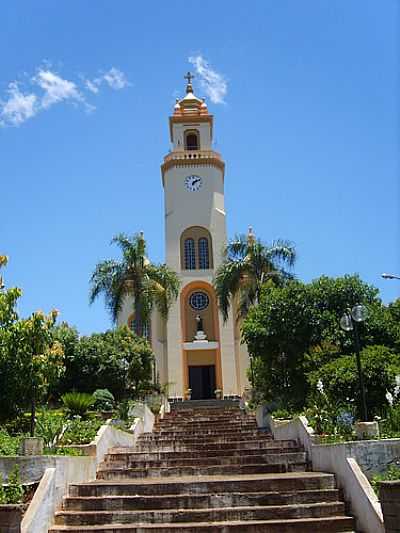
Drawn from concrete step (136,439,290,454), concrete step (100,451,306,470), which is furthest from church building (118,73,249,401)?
concrete step (100,451,306,470)

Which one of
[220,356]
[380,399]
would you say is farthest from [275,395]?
[220,356]

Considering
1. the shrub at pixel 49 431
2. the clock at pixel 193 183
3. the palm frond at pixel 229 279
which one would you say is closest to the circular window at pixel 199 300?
the clock at pixel 193 183

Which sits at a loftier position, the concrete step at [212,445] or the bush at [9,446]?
the bush at [9,446]

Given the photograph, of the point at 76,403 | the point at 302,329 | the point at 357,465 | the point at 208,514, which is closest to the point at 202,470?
the point at 208,514

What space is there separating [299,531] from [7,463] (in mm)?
4841

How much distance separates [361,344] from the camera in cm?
1809

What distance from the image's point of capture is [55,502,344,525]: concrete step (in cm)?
927

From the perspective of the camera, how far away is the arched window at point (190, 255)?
33000 mm

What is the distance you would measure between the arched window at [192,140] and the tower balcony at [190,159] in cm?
175

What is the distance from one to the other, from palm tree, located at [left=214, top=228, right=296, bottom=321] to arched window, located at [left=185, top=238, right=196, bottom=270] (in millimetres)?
7974

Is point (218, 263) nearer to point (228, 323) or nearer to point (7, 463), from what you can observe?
point (228, 323)

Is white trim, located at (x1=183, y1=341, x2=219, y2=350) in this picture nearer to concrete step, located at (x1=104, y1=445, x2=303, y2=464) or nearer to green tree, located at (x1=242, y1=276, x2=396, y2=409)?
green tree, located at (x1=242, y1=276, x2=396, y2=409)

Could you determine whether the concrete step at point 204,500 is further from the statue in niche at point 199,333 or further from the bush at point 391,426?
the statue in niche at point 199,333

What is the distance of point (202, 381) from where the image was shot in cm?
3200
